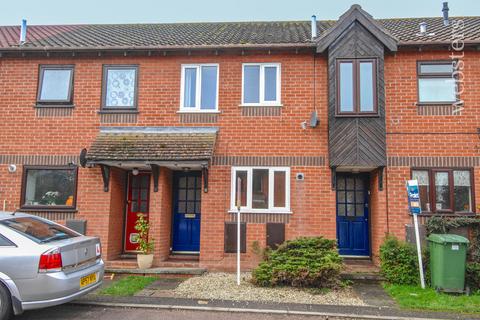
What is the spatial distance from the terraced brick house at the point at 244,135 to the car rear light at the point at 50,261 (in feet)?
11.8

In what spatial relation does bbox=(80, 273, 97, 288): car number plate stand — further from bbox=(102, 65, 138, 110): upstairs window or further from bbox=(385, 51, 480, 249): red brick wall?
bbox=(385, 51, 480, 249): red brick wall

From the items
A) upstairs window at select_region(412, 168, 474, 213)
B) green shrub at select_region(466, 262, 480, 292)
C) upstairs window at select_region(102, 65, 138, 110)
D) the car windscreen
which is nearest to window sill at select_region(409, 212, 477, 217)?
upstairs window at select_region(412, 168, 474, 213)

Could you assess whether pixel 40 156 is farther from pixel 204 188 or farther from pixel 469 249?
pixel 469 249

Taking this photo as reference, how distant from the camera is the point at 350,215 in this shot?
9.78 m

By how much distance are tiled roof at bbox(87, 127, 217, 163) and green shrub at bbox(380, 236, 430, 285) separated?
4.43 metres

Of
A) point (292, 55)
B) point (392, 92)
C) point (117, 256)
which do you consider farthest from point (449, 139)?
point (117, 256)

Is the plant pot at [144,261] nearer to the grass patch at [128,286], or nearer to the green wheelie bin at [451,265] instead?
the grass patch at [128,286]

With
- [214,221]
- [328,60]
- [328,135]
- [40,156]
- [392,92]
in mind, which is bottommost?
[214,221]

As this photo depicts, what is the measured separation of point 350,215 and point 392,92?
331 centimetres

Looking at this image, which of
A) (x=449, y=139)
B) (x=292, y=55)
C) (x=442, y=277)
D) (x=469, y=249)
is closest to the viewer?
(x=442, y=277)

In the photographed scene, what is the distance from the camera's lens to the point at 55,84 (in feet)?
31.6

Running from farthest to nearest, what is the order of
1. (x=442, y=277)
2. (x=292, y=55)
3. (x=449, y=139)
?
1. (x=292, y=55)
2. (x=449, y=139)
3. (x=442, y=277)

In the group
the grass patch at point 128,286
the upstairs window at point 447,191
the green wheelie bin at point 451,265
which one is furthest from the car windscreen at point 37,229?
the upstairs window at point 447,191

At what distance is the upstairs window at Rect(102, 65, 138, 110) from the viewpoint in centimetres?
951
